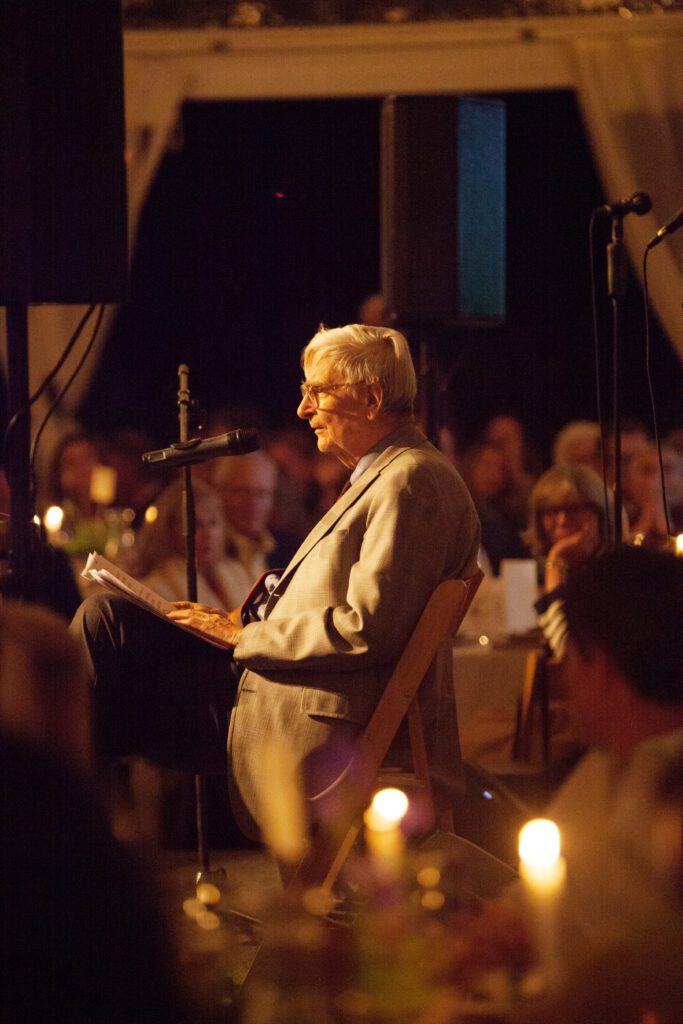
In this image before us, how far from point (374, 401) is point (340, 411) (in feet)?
0.25

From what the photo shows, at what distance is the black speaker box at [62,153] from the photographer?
112 inches

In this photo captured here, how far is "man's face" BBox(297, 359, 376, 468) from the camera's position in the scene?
2809 millimetres

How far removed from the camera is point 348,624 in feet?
8.28

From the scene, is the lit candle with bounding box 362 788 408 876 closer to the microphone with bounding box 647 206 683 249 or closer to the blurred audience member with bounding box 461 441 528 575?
the microphone with bounding box 647 206 683 249

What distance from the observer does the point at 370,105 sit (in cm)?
758

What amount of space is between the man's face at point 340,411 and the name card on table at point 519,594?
59.3 inches

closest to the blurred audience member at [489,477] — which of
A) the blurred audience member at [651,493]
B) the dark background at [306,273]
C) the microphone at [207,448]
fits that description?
the blurred audience member at [651,493]

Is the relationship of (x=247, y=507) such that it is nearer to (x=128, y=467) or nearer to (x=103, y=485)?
(x=103, y=485)

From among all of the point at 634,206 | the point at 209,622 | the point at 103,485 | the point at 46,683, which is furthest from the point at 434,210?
the point at 46,683

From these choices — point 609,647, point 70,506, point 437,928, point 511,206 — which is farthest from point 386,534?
point 511,206

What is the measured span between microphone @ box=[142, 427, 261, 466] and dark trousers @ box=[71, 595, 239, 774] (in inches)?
14.8

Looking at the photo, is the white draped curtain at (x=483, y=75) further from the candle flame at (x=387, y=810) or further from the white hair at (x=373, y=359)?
the candle flame at (x=387, y=810)

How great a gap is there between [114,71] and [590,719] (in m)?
2.05

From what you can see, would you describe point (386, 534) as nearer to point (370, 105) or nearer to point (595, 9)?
point (595, 9)
